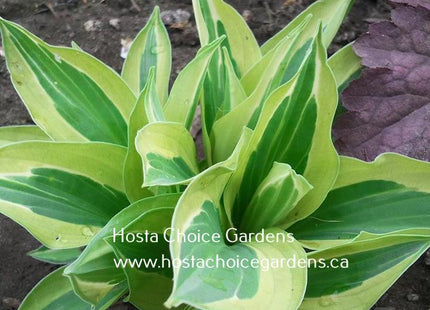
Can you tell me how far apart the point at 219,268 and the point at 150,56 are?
1.86 feet

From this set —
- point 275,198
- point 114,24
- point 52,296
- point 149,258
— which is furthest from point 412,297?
point 114,24

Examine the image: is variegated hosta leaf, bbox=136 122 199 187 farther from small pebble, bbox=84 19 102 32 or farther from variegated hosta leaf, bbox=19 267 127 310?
small pebble, bbox=84 19 102 32

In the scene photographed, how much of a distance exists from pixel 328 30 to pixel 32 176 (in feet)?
2.02

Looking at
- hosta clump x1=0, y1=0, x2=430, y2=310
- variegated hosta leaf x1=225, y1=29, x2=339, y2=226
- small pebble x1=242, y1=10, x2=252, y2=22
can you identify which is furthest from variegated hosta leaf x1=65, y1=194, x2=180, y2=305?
A: small pebble x1=242, y1=10, x2=252, y2=22

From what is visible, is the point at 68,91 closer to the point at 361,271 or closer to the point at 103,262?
the point at 103,262

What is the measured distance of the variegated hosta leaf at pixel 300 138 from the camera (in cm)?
89

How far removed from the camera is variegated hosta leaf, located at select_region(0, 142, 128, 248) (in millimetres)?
927

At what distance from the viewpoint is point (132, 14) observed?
5.50 feet

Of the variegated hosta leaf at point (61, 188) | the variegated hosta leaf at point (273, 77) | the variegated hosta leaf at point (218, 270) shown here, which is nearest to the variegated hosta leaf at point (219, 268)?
the variegated hosta leaf at point (218, 270)

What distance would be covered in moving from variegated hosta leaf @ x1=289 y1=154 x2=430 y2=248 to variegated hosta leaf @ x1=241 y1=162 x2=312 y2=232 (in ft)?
0.25

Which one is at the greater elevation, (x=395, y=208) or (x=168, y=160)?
(x=168, y=160)

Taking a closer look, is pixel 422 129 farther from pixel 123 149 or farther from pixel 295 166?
pixel 123 149

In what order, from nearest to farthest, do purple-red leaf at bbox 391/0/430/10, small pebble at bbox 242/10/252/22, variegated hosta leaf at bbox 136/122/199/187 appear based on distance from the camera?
variegated hosta leaf at bbox 136/122/199/187, purple-red leaf at bbox 391/0/430/10, small pebble at bbox 242/10/252/22

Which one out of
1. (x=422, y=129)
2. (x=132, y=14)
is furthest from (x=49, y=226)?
(x=132, y=14)
